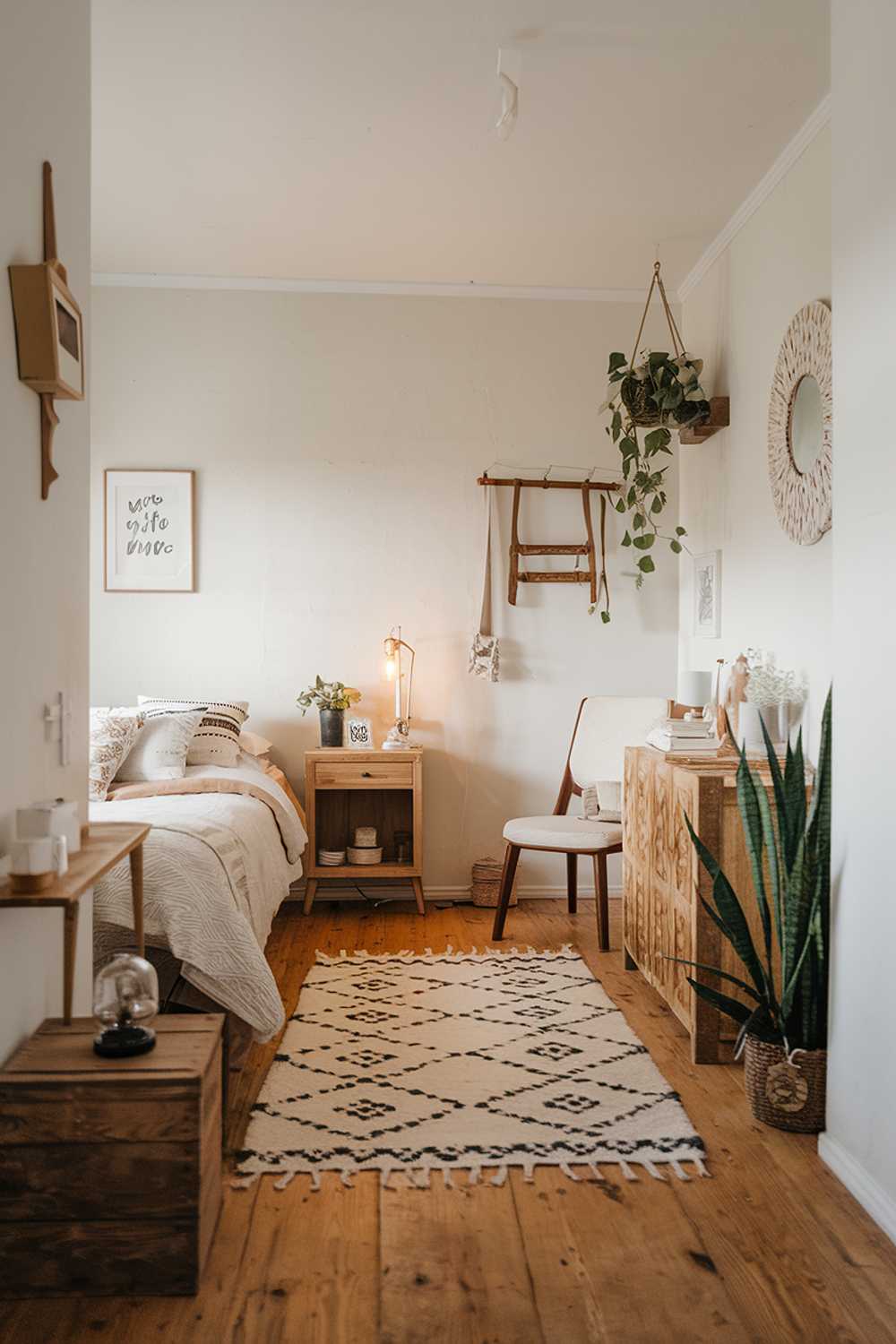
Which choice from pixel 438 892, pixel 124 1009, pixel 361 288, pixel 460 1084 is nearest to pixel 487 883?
pixel 438 892

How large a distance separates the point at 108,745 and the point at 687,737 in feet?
6.73

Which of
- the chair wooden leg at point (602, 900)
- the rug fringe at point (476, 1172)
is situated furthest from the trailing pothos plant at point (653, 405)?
the rug fringe at point (476, 1172)

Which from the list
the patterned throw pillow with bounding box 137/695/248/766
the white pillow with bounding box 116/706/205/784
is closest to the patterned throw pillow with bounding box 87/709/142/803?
the white pillow with bounding box 116/706/205/784

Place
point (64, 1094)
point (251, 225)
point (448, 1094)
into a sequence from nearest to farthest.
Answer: point (64, 1094) → point (448, 1094) → point (251, 225)

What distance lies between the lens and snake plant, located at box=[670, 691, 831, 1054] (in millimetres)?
2574

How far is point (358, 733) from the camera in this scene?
4.95 metres

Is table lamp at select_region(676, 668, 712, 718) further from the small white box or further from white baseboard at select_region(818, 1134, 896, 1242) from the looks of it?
the small white box

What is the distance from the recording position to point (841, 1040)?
241cm

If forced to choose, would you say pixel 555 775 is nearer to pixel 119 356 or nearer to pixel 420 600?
pixel 420 600

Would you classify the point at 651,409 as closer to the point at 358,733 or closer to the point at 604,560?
the point at 604,560

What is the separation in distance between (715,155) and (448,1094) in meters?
3.09

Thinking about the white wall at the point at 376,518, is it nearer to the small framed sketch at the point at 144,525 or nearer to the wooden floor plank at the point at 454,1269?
the small framed sketch at the point at 144,525

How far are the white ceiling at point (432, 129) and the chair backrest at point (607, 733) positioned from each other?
1.92 meters

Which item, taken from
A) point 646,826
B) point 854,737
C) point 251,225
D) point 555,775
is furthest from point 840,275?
point 555,775
